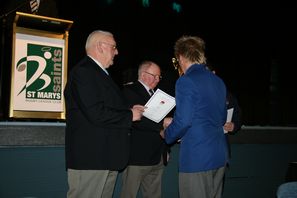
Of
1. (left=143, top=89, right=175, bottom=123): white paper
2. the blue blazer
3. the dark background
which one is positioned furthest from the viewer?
the dark background

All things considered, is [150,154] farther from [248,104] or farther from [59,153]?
[248,104]

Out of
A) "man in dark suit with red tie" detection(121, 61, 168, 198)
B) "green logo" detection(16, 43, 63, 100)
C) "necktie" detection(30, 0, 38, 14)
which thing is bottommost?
"man in dark suit with red tie" detection(121, 61, 168, 198)

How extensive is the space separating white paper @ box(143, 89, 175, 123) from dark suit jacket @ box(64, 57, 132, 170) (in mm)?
323

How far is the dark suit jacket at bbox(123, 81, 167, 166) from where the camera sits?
304 centimetres

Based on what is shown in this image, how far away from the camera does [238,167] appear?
403 cm

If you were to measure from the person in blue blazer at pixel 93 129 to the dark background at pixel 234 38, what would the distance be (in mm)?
3301

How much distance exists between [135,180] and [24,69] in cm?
141

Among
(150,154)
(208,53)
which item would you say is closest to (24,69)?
(150,154)

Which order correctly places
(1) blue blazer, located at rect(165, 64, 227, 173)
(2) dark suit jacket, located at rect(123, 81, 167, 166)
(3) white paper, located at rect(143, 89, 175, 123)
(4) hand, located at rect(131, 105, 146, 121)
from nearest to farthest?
(1) blue blazer, located at rect(165, 64, 227, 173) < (4) hand, located at rect(131, 105, 146, 121) < (3) white paper, located at rect(143, 89, 175, 123) < (2) dark suit jacket, located at rect(123, 81, 167, 166)

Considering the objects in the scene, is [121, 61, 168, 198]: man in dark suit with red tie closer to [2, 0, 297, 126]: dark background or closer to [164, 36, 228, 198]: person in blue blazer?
[164, 36, 228, 198]: person in blue blazer

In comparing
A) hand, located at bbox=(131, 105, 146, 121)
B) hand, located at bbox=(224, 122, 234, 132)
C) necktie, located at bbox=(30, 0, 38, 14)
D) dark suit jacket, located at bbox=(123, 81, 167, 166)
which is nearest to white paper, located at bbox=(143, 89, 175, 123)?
hand, located at bbox=(131, 105, 146, 121)

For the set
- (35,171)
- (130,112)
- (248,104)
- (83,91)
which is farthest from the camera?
(248,104)

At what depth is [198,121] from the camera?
2268 mm

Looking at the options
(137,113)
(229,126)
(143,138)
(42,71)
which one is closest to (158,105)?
(137,113)
